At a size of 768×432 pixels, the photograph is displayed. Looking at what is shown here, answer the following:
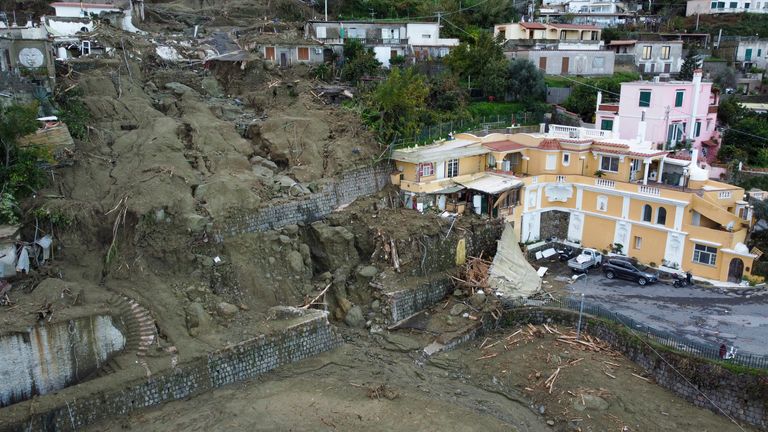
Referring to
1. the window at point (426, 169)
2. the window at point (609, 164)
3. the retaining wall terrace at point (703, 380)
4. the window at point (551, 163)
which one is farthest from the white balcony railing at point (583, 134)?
the retaining wall terrace at point (703, 380)

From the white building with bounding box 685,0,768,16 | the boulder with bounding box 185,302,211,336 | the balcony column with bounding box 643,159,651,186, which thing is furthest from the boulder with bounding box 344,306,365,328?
the white building with bounding box 685,0,768,16

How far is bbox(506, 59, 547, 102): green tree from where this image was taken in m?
41.4

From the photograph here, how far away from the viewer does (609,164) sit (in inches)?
1313

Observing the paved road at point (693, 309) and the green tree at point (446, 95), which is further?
the green tree at point (446, 95)

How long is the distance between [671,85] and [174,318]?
32.3 meters

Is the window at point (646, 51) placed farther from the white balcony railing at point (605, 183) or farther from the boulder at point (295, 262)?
the boulder at point (295, 262)

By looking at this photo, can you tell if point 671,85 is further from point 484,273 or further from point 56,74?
point 56,74

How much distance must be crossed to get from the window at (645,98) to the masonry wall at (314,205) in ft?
57.5

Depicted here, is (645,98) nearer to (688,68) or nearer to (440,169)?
(688,68)

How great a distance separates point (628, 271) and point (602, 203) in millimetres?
4783

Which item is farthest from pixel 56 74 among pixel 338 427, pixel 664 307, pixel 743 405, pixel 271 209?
pixel 743 405

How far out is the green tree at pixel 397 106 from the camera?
1315 inches

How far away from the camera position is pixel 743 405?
20.8 meters

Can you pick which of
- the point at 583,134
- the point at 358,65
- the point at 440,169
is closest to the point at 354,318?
the point at 440,169
